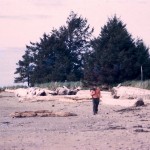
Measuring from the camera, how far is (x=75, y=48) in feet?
286

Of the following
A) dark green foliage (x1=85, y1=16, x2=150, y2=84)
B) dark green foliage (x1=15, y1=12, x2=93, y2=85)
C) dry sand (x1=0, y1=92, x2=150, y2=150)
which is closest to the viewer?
dry sand (x1=0, y1=92, x2=150, y2=150)

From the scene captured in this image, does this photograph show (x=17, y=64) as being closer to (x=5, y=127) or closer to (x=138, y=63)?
(x=138, y=63)

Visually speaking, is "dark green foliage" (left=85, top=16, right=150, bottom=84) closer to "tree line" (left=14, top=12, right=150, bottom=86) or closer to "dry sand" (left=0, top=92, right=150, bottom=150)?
"tree line" (left=14, top=12, right=150, bottom=86)

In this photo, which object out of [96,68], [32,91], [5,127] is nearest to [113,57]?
[96,68]

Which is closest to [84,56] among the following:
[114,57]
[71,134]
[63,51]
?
[114,57]

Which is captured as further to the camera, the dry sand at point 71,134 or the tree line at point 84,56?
the tree line at point 84,56

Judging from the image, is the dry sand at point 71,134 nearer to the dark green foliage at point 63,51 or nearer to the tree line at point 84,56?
the tree line at point 84,56

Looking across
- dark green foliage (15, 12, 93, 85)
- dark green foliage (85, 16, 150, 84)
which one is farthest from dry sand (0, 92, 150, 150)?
dark green foliage (15, 12, 93, 85)

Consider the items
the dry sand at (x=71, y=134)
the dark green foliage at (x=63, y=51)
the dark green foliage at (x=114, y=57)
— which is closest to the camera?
the dry sand at (x=71, y=134)

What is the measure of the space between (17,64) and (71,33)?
941 inches

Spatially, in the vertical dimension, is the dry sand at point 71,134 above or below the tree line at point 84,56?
below

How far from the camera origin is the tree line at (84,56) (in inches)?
2147

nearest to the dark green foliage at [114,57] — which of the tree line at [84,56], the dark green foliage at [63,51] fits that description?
the tree line at [84,56]

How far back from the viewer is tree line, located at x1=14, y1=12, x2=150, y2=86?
5453 centimetres
